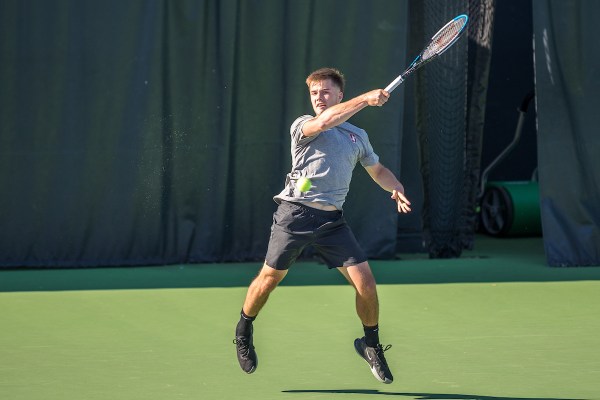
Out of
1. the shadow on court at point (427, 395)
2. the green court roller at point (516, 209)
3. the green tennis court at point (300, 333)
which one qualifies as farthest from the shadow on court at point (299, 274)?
the shadow on court at point (427, 395)

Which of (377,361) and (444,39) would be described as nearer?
(377,361)

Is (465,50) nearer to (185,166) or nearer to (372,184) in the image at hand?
(372,184)

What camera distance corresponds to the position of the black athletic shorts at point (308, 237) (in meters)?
5.38

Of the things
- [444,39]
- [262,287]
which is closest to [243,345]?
[262,287]

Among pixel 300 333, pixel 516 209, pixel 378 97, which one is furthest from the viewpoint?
pixel 516 209

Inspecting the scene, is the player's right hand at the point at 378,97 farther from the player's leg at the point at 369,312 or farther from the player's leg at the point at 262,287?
the player's leg at the point at 262,287

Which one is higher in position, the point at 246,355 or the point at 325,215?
the point at 325,215

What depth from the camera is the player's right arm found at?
4836mm

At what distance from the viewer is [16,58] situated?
967cm

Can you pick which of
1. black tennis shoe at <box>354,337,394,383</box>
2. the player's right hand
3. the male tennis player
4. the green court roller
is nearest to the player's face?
the male tennis player

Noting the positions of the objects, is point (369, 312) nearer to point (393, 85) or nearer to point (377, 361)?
point (377, 361)

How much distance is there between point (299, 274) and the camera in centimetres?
938

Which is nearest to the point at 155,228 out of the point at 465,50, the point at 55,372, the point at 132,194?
the point at 132,194

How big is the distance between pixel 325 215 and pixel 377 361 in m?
0.70
